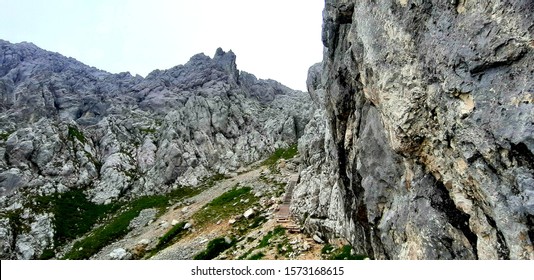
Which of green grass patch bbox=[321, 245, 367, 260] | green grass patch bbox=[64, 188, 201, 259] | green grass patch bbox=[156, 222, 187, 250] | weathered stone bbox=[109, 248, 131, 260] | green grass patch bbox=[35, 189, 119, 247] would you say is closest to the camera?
green grass patch bbox=[321, 245, 367, 260]

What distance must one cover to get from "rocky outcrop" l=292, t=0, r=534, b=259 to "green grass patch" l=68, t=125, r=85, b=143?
8836cm

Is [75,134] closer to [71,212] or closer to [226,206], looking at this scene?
[71,212]

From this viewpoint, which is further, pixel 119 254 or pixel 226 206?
pixel 226 206

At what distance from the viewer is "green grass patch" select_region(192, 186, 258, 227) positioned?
45156mm

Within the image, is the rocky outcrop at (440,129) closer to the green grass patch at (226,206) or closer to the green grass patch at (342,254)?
the green grass patch at (342,254)

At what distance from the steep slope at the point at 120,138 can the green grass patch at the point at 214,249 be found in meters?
34.4

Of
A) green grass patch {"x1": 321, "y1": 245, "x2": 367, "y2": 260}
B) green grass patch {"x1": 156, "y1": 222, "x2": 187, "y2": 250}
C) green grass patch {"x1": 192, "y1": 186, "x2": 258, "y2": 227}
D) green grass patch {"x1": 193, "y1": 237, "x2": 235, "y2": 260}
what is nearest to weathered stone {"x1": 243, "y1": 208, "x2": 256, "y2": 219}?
green grass patch {"x1": 192, "y1": 186, "x2": 258, "y2": 227}

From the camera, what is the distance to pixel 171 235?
A: 43844 mm

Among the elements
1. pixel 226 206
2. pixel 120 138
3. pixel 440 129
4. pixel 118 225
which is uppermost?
pixel 440 129

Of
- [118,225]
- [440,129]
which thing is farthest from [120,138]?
[440,129]

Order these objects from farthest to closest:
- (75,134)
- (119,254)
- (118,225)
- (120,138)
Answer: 1. (120,138)
2. (75,134)
3. (118,225)
4. (119,254)

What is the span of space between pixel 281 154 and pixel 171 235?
44.5m

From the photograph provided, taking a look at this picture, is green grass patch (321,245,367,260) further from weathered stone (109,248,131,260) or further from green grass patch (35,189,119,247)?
green grass patch (35,189,119,247)
